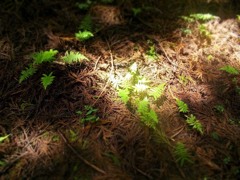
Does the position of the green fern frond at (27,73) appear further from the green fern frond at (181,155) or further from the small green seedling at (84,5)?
the green fern frond at (181,155)

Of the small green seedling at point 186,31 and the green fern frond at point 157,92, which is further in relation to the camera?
the small green seedling at point 186,31

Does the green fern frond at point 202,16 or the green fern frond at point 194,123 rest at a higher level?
the green fern frond at point 202,16

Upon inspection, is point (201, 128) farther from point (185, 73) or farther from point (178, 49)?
point (178, 49)

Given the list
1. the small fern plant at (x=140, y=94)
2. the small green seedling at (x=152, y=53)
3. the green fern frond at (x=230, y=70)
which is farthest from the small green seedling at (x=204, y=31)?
the small fern plant at (x=140, y=94)

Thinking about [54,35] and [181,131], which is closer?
[181,131]

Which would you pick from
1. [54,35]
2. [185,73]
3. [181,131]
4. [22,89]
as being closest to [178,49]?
[185,73]

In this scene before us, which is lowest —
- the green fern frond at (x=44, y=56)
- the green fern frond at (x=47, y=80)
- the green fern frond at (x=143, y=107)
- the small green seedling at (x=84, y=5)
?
the green fern frond at (x=143, y=107)

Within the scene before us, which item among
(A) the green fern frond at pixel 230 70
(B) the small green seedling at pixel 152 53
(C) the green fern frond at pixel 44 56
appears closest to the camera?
(C) the green fern frond at pixel 44 56
